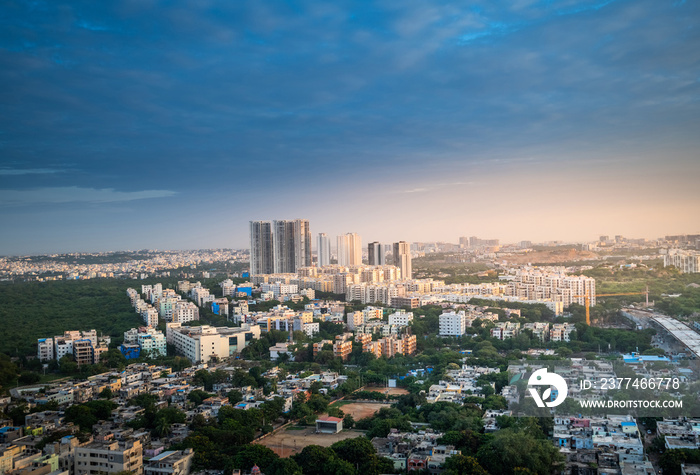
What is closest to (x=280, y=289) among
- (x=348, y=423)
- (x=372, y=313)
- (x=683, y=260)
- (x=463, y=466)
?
(x=372, y=313)

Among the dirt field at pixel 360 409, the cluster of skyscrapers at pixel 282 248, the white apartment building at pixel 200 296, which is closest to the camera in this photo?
the dirt field at pixel 360 409

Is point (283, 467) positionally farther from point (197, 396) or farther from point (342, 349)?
point (342, 349)

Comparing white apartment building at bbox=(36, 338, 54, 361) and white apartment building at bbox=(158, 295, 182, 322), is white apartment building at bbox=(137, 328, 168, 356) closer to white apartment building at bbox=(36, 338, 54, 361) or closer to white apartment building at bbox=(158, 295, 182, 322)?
white apartment building at bbox=(36, 338, 54, 361)

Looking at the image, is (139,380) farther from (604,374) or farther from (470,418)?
(604,374)

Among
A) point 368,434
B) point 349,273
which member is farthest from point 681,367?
point 349,273

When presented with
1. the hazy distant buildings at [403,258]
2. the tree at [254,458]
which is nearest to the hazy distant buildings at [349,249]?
the hazy distant buildings at [403,258]

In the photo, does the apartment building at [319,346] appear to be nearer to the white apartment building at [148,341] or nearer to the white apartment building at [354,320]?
the white apartment building at [354,320]
